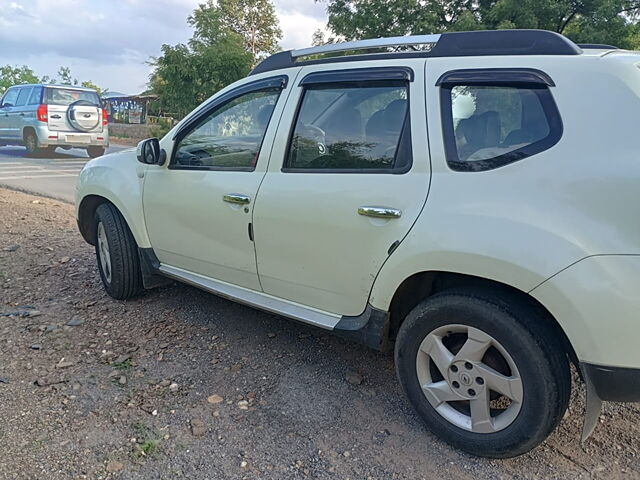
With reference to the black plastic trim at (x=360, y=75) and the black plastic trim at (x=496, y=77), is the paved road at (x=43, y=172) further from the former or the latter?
the black plastic trim at (x=496, y=77)

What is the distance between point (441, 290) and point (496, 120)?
0.83 meters

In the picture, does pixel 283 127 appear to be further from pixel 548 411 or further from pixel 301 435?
pixel 548 411

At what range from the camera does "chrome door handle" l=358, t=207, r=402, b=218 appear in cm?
236

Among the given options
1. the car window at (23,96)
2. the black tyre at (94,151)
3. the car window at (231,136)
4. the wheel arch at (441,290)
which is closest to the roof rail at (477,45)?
the car window at (231,136)

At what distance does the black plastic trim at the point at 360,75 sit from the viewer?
252 centimetres

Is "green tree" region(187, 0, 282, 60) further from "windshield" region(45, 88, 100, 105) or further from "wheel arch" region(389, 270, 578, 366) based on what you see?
"wheel arch" region(389, 270, 578, 366)

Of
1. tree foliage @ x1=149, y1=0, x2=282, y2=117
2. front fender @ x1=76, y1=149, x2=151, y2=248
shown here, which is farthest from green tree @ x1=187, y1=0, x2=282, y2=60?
front fender @ x1=76, y1=149, x2=151, y2=248

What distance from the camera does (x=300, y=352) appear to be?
11.0 feet

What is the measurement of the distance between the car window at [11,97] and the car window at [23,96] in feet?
0.78

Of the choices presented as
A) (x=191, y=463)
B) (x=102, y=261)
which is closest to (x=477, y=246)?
(x=191, y=463)

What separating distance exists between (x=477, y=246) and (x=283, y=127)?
1356 millimetres

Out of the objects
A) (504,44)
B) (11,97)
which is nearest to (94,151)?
(11,97)

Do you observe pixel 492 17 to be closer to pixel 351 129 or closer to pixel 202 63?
pixel 202 63

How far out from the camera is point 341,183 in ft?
8.48
